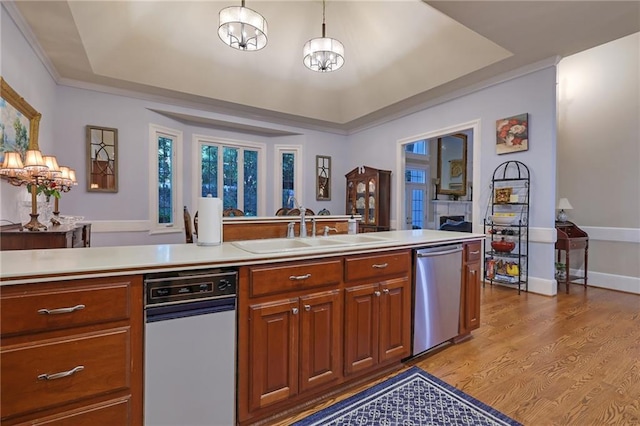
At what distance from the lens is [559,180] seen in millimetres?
4758

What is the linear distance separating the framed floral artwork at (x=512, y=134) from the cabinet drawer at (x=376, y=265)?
2956mm

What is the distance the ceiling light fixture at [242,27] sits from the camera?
9.30ft

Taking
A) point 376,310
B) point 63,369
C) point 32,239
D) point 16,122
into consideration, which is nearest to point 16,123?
point 16,122

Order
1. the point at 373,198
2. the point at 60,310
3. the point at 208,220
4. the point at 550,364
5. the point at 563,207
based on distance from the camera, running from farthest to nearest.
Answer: the point at 373,198, the point at 563,207, the point at 550,364, the point at 208,220, the point at 60,310

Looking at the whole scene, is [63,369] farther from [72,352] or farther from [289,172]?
[289,172]

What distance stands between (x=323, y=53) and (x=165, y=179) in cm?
340

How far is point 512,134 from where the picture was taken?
3.99 meters

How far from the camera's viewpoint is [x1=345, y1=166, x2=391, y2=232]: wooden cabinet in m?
5.78

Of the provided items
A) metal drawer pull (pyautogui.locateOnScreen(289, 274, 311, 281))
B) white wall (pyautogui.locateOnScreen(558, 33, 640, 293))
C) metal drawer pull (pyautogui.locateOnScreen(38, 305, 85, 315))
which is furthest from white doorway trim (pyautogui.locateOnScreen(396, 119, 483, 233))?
metal drawer pull (pyautogui.locateOnScreen(38, 305, 85, 315))

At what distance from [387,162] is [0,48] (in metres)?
5.38

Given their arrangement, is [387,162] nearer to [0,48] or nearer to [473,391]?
[473,391]

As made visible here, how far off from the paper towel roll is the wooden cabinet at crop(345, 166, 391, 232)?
4260mm

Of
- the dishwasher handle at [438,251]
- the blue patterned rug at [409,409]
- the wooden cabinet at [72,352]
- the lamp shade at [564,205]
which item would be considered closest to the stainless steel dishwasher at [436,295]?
the dishwasher handle at [438,251]

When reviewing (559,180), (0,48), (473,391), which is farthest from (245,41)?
(559,180)
